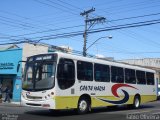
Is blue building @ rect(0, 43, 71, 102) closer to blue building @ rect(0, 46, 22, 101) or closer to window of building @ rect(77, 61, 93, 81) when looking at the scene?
blue building @ rect(0, 46, 22, 101)

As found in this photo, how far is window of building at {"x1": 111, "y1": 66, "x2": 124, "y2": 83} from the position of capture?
2112cm

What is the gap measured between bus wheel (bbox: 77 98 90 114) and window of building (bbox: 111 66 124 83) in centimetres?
307

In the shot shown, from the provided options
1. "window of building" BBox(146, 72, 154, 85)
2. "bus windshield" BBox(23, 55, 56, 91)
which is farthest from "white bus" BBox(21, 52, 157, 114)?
"window of building" BBox(146, 72, 154, 85)

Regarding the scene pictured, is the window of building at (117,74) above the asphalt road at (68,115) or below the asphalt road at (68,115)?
above

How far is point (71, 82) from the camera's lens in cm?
1747

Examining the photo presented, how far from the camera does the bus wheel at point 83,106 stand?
1809 centimetres

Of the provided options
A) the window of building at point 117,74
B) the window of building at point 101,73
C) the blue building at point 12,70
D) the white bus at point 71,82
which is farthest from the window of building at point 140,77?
the blue building at point 12,70

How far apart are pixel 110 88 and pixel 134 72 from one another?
12.3 feet

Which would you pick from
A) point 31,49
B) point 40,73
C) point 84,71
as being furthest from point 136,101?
point 31,49

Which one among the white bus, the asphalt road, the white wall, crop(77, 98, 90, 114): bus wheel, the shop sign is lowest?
the asphalt road

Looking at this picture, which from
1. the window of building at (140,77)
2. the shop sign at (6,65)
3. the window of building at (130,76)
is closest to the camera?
the window of building at (130,76)

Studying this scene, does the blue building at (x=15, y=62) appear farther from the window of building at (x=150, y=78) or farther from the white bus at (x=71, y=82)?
the white bus at (x=71, y=82)

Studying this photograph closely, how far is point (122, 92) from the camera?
22.1 meters

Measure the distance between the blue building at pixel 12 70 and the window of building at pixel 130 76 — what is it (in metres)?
14.5
